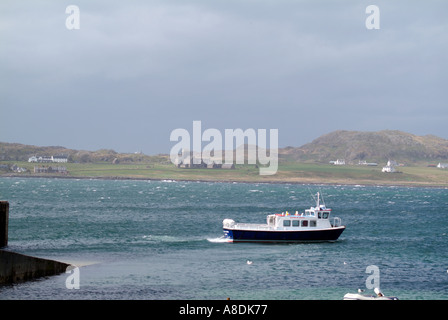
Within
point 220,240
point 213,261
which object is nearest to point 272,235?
point 220,240

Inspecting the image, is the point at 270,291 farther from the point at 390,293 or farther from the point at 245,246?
the point at 245,246

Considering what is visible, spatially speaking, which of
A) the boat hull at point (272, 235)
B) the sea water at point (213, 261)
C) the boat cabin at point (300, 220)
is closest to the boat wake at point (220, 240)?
the sea water at point (213, 261)

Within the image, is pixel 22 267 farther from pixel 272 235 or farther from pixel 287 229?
pixel 287 229

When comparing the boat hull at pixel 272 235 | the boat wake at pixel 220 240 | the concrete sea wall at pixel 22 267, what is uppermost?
the concrete sea wall at pixel 22 267

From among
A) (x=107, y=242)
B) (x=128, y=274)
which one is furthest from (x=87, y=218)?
(x=128, y=274)

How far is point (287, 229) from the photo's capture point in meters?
60.9

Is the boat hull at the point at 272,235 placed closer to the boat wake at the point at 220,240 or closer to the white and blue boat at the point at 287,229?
the white and blue boat at the point at 287,229

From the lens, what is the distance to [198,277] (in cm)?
3981

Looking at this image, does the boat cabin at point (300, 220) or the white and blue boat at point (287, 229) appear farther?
the boat cabin at point (300, 220)

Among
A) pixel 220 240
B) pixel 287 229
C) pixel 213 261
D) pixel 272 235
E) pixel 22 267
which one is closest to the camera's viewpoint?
pixel 22 267

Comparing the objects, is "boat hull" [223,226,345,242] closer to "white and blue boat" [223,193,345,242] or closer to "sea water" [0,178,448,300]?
"white and blue boat" [223,193,345,242]

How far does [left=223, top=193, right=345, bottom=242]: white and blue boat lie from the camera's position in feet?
198

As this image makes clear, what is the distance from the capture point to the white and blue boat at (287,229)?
6050cm
